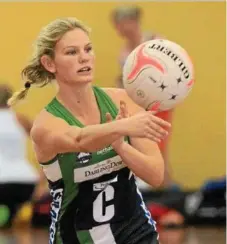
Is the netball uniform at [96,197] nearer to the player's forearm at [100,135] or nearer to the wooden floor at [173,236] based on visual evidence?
the player's forearm at [100,135]

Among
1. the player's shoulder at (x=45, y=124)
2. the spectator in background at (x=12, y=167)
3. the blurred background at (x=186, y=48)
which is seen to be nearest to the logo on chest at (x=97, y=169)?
the player's shoulder at (x=45, y=124)

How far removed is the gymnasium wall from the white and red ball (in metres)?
5.31

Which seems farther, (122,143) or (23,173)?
(23,173)

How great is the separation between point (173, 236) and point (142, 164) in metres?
3.93

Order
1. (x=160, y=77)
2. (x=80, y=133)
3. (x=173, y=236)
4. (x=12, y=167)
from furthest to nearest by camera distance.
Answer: (x=12, y=167), (x=173, y=236), (x=160, y=77), (x=80, y=133)

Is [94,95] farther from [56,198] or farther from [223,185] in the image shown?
A: [223,185]

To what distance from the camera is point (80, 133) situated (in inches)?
149

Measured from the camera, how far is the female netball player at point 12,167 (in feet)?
27.7

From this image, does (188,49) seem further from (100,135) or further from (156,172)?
(100,135)

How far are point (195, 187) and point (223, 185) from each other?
0.77 m

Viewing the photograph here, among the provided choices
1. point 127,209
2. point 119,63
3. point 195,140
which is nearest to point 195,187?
point 195,140

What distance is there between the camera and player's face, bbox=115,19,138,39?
8914 mm

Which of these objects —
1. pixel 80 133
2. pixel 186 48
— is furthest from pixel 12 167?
pixel 80 133

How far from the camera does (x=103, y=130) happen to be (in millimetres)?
3674
